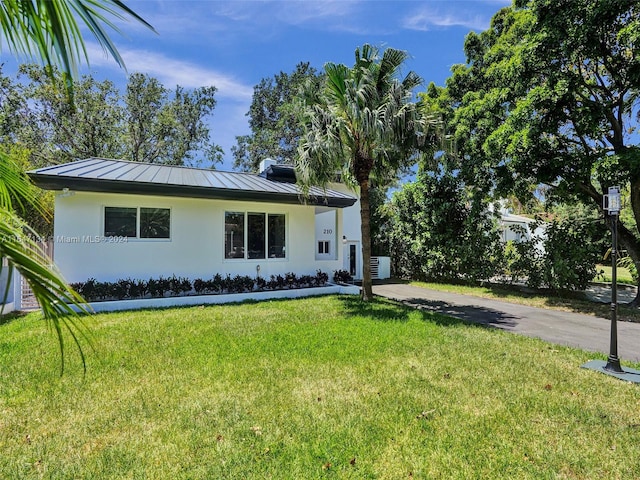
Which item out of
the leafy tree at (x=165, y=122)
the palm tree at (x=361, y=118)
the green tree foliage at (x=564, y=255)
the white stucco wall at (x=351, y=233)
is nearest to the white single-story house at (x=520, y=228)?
the green tree foliage at (x=564, y=255)

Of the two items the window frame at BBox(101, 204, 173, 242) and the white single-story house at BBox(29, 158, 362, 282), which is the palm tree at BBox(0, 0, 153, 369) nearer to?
the white single-story house at BBox(29, 158, 362, 282)

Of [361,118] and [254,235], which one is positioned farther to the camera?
[254,235]

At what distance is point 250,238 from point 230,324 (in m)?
4.81

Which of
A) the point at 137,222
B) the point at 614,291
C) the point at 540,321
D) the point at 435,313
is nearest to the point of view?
the point at 614,291

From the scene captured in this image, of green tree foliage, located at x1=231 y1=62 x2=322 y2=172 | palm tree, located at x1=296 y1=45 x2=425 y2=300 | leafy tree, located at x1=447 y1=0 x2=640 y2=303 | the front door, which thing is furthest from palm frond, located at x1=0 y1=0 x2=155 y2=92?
green tree foliage, located at x1=231 y1=62 x2=322 y2=172

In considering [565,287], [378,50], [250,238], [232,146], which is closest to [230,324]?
[250,238]

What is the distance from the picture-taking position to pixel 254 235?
41.1 ft

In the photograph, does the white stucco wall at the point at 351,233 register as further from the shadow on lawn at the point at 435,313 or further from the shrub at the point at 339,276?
the shadow on lawn at the point at 435,313

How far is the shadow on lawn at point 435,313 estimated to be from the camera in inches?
353

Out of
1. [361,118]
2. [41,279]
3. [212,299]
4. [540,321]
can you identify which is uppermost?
[361,118]

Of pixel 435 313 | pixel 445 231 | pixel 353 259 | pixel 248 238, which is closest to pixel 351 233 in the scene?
pixel 353 259

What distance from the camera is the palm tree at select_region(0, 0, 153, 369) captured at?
1472 millimetres

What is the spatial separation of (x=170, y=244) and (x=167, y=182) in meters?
2.09

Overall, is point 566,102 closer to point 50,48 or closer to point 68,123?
point 50,48
